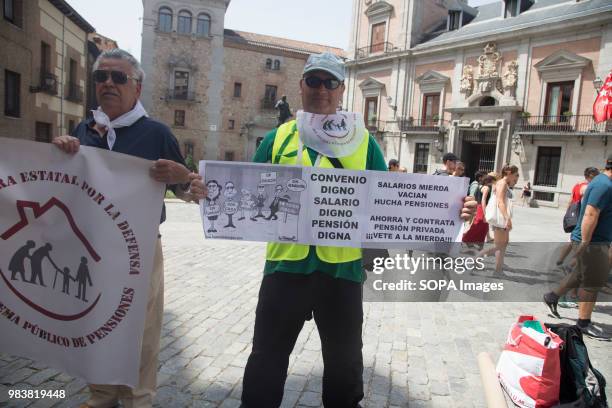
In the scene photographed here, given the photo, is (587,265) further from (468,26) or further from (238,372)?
(468,26)

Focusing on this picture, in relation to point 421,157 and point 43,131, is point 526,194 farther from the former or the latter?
point 43,131

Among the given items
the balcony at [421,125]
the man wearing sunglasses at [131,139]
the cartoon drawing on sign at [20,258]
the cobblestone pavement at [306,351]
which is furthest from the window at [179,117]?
the cartoon drawing on sign at [20,258]

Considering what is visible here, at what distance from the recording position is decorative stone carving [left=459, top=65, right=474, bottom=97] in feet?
89.2

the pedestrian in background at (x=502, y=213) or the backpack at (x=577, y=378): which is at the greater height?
the pedestrian in background at (x=502, y=213)

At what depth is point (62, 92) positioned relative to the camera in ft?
65.1

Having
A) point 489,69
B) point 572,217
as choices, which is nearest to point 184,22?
point 489,69

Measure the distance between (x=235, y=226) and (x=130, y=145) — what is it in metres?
0.76

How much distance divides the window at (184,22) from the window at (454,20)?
2247 centimetres

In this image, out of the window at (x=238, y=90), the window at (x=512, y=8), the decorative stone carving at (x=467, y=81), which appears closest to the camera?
the decorative stone carving at (x=467, y=81)

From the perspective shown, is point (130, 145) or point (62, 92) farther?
point (62, 92)

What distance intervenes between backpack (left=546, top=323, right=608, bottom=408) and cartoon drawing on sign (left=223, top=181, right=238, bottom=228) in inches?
92.5

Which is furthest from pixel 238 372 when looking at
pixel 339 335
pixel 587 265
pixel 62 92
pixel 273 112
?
pixel 273 112

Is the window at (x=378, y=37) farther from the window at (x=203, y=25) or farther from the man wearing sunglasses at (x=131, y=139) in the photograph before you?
the man wearing sunglasses at (x=131, y=139)

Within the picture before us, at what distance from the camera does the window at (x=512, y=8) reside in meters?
27.8
